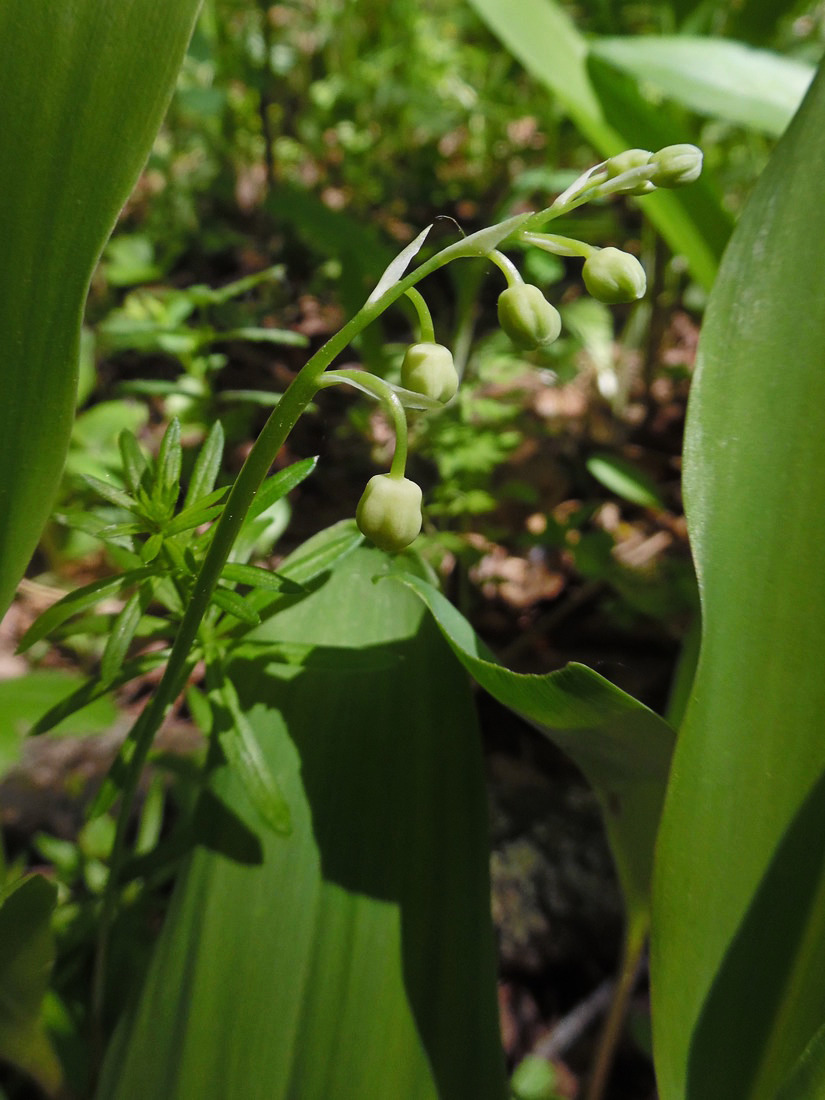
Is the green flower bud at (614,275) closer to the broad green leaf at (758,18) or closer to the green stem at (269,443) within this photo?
the green stem at (269,443)

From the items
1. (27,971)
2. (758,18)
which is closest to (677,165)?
(27,971)

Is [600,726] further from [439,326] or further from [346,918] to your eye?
[439,326]

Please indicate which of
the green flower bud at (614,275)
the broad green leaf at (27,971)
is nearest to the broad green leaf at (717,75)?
the green flower bud at (614,275)

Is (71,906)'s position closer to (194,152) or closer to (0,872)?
(0,872)

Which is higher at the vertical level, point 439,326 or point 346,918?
point 346,918

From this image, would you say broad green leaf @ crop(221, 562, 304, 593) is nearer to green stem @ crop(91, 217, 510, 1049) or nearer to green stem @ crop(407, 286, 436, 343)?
green stem @ crop(91, 217, 510, 1049)

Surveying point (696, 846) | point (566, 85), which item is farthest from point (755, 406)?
point (566, 85)

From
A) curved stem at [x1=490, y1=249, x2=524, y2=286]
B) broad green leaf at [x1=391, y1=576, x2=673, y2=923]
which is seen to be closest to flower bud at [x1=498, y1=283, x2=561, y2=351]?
curved stem at [x1=490, y1=249, x2=524, y2=286]
